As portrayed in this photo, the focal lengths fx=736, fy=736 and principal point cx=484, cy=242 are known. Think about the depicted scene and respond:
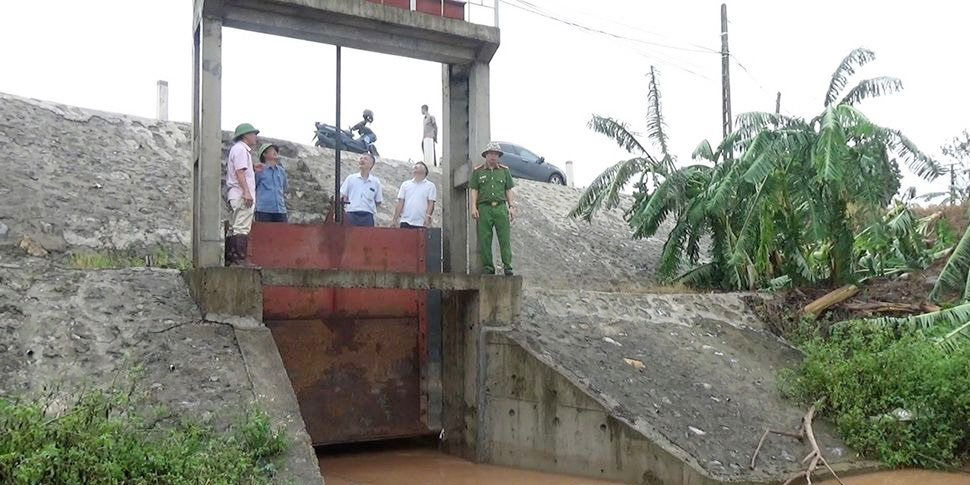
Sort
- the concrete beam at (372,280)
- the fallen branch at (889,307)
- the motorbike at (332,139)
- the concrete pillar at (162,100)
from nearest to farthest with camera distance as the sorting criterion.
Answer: the concrete beam at (372,280)
the fallen branch at (889,307)
the concrete pillar at (162,100)
the motorbike at (332,139)

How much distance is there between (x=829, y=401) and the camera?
8.01 metres

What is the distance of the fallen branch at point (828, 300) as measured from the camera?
34.7ft

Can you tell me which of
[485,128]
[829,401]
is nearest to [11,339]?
[485,128]

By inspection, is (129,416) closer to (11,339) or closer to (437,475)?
(11,339)

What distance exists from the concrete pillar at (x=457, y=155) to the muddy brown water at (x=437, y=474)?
7.60 feet

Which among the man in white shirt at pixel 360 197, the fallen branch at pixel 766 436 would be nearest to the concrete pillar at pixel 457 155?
the man in white shirt at pixel 360 197

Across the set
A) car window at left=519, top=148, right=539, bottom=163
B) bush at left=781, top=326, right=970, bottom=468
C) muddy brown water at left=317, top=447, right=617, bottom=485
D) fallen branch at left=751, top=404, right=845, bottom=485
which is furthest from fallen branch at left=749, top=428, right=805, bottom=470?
car window at left=519, top=148, right=539, bottom=163

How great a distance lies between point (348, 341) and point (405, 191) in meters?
Answer: 2.11

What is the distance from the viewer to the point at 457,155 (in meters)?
9.14

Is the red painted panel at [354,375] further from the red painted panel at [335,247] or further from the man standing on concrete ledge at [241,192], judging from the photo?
the man standing on concrete ledge at [241,192]

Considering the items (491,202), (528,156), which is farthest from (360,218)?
(528,156)

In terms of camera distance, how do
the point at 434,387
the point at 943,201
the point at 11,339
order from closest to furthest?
1. the point at 11,339
2. the point at 434,387
3. the point at 943,201

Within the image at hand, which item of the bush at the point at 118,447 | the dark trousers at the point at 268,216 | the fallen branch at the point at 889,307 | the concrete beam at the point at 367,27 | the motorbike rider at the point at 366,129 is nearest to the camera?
the bush at the point at 118,447

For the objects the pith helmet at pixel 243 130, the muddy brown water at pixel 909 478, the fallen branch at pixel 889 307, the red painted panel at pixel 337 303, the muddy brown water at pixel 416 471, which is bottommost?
the muddy brown water at pixel 416 471
